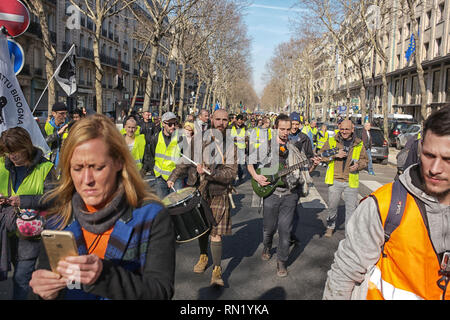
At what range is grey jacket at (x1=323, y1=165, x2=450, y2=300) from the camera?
173 centimetres

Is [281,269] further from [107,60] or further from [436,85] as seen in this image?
[107,60]

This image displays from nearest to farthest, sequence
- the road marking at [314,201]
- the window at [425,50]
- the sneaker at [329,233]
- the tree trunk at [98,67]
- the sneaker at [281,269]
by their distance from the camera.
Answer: the sneaker at [281,269] → the sneaker at [329,233] → the road marking at [314,201] → the tree trunk at [98,67] → the window at [425,50]

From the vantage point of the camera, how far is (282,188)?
5027 mm

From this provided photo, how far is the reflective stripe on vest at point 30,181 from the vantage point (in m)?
3.31

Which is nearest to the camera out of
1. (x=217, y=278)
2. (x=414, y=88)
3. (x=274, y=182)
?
(x=217, y=278)

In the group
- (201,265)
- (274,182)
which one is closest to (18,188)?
(201,265)

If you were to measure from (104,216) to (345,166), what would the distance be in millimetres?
5311

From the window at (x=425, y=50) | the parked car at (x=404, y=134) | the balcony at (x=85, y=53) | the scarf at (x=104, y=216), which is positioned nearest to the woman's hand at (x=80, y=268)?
the scarf at (x=104, y=216)

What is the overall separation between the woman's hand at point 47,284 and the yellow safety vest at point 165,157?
4371 millimetres

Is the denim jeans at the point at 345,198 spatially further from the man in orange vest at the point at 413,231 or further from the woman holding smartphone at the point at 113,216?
the woman holding smartphone at the point at 113,216

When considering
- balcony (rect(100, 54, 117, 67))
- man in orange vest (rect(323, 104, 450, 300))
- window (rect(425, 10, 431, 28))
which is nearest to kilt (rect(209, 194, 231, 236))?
man in orange vest (rect(323, 104, 450, 300))

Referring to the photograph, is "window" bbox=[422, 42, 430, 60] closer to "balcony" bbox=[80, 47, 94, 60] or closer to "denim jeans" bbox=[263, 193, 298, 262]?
"balcony" bbox=[80, 47, 94, 60]
